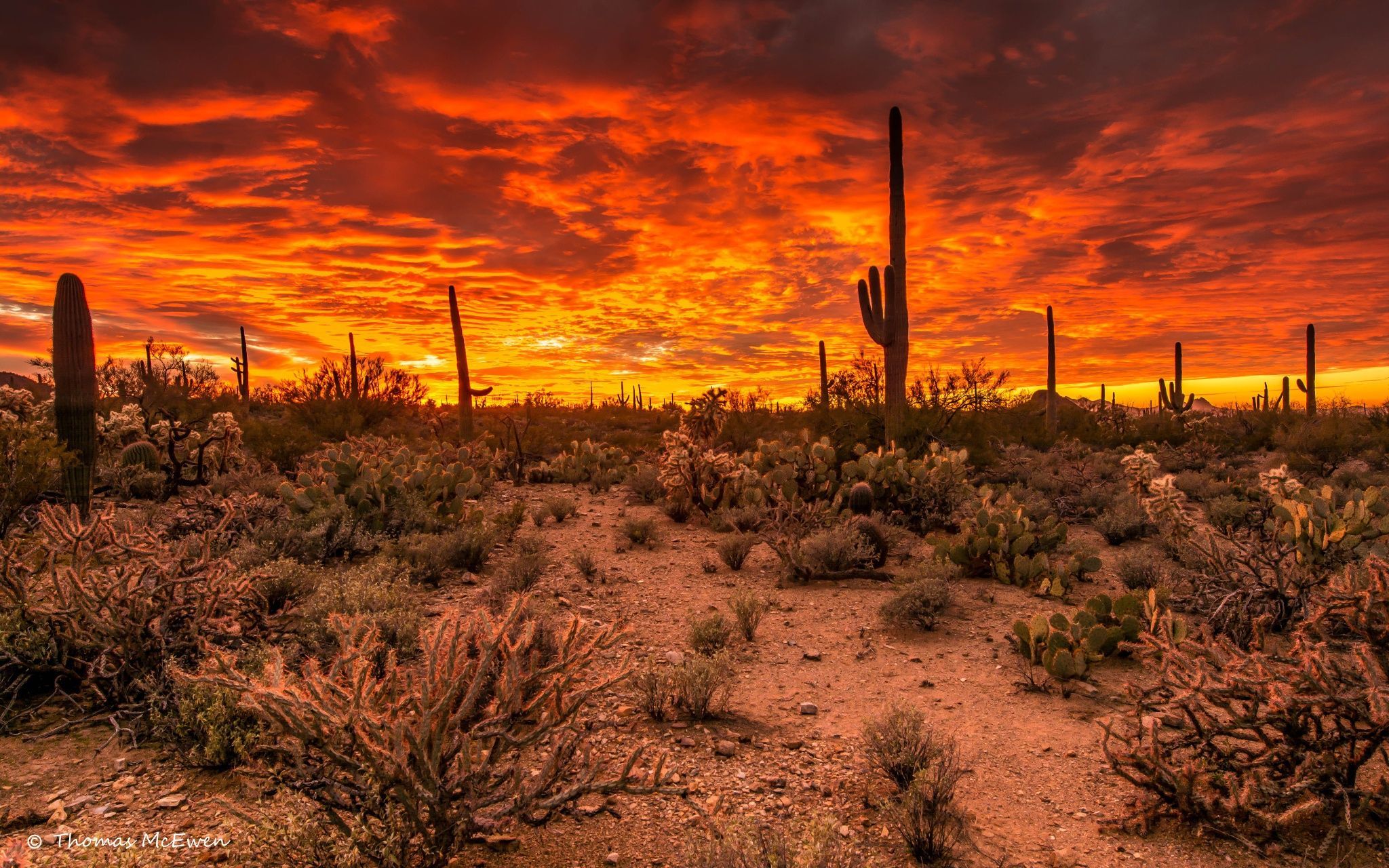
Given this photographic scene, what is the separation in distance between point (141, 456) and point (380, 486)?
12.9ft

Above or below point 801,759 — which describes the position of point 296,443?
above

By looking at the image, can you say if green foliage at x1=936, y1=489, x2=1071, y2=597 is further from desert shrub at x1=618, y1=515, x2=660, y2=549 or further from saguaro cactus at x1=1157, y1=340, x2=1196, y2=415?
saguaro cactus at x1=1157, y1=340, x2=1196, y2=415

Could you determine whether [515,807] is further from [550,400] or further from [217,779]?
[550,400]

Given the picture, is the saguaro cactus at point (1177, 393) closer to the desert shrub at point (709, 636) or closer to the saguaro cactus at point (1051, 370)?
the saguaro cactus at point (1051, 370)

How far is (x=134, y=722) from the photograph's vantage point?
→ 3604mm

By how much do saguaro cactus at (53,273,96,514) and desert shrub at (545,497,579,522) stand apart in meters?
4.80

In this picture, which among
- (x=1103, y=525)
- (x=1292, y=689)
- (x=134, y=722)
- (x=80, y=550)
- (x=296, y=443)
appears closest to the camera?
(x=1292, y=689)

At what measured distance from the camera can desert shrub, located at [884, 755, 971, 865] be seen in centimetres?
297

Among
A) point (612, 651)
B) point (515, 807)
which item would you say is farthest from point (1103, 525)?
point (515, 807)

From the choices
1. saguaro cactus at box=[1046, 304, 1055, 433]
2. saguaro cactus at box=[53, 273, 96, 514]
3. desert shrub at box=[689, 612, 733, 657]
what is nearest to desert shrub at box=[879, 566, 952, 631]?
desert shrub at box=[689, 612, 733, 657]

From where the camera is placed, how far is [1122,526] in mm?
8250

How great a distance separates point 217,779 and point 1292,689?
4622mm

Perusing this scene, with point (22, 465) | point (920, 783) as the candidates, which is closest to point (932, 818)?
point (920, 783)

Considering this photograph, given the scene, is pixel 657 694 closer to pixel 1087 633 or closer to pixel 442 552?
pixel 1087 633
